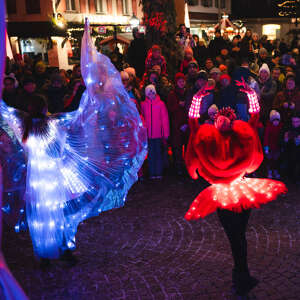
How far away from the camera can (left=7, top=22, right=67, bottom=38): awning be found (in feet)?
90.8

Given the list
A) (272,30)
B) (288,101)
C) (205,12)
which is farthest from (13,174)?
(272,30)

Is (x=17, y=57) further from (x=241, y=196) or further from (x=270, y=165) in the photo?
(x=241, y=196)

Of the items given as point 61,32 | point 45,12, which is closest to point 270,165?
point 61,32

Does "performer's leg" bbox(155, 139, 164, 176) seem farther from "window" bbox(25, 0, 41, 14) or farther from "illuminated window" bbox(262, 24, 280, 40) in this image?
"illuminated window" bbox(262, 24, 280, 40)

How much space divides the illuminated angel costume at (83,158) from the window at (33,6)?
27835 millimetres

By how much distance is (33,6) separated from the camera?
31.0 meters

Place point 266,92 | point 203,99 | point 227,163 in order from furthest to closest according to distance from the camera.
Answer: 1. point 266,92
2. point 203,99
3. point 227,163

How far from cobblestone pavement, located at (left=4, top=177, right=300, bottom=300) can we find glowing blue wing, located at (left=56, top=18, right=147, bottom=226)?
2.31ft

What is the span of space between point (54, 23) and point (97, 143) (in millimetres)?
24327

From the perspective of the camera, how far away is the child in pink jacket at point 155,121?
8461 millimetres

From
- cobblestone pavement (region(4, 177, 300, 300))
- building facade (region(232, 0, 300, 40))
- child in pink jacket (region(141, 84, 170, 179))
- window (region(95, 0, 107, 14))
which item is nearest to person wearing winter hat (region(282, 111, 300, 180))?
cobblestone pavement (region(4, 177, 300, 300))

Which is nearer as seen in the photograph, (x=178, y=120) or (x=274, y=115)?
(x=274, y=115)

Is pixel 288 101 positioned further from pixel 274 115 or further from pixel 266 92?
pixel 266 92

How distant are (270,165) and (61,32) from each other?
2264 cm
